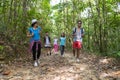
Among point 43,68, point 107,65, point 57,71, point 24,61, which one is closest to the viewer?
point 57,71

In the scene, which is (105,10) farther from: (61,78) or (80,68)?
(61,78)

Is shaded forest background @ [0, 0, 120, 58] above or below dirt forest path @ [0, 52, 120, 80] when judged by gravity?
above

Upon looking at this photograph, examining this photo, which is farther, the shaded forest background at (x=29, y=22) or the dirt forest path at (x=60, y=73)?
the shaded forest background at (x=29, y=22)

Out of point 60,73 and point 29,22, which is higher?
point 29,22

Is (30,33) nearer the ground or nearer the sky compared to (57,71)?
nearer the sky

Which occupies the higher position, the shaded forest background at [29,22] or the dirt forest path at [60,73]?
the shaded forest background at [29,22]

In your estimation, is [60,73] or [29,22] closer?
[60,73]

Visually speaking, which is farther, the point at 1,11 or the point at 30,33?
the point at 1,11

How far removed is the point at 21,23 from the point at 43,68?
5.97 m

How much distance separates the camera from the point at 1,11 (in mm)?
14445

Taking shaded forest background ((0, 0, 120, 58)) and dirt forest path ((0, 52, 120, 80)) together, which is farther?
shaded forest background ((0, 0, 120, 58))

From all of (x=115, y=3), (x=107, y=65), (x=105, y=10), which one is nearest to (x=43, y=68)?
(x=107, y=65)

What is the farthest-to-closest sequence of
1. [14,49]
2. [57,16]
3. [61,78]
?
1. [57,16]
2. [14,49]
3. [61,78]

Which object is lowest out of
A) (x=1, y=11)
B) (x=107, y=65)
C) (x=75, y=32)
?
(x=107, y=65)
